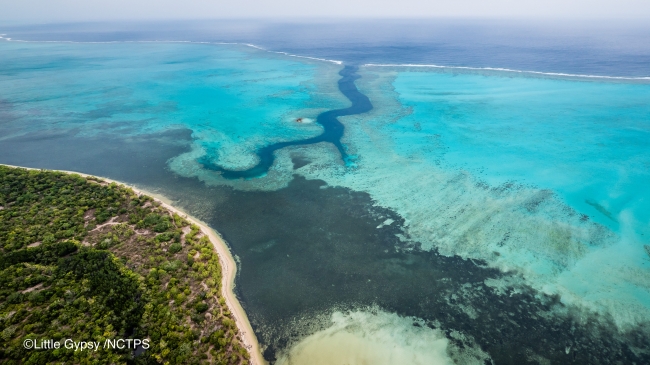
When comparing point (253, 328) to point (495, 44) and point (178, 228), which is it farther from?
point (495, 44)

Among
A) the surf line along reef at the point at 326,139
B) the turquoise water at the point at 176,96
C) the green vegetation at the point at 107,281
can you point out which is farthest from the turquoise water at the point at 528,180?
the green vegetation at the point at 107,281

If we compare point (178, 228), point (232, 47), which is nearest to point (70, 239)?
point (178, 228)

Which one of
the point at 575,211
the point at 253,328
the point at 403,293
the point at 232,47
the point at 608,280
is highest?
the point at 232,47

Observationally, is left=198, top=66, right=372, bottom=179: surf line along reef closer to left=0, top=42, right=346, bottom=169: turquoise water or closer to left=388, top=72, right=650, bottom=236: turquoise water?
left=0, top=42, right=346, bottom=169: turquoise water

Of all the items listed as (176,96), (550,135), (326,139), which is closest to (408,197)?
(326,139)

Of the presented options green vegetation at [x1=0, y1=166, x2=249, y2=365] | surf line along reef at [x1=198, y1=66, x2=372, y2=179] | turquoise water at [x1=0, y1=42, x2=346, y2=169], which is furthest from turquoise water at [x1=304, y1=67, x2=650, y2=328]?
green vegetation at [x1=0, y1=166, x2=249, y2=365]
